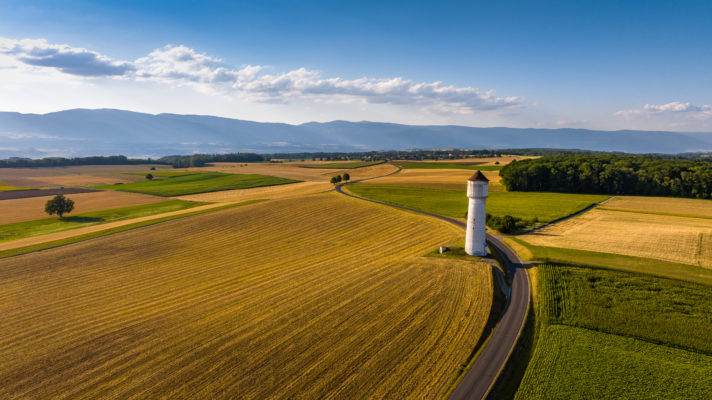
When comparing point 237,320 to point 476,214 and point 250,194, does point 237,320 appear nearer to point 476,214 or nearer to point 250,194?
point 476,214

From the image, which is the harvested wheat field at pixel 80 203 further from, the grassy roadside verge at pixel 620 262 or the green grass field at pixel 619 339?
the grassy roadside verge at pixel 620 262

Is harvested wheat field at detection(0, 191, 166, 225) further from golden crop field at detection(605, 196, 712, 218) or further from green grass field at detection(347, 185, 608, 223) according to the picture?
golden crop field at detection(605, 196, 712, 218)

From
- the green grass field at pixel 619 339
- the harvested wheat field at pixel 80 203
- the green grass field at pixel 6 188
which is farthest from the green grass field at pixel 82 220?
the green grass field at pixel 619 339

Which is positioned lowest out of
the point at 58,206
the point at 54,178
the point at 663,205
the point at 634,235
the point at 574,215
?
the point at 634,235

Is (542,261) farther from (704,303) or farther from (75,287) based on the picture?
(75,287)

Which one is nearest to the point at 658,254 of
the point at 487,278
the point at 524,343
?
the point at 487,278

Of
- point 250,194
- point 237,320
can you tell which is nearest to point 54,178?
point 250,194

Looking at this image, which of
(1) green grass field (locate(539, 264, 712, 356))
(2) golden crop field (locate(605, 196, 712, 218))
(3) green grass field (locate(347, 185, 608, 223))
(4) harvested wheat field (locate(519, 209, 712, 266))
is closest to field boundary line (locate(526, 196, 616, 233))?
(3) green grass field (locate(347, 185, 608, 223))
